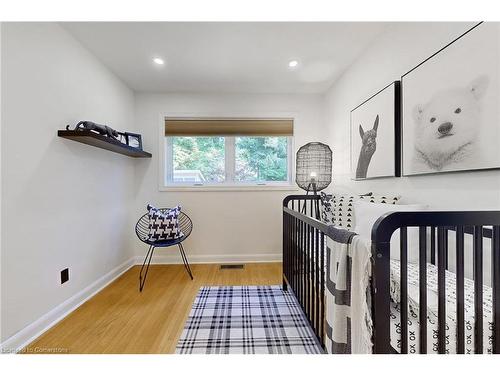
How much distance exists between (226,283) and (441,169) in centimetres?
207

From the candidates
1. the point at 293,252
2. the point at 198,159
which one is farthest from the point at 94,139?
the point at 293,252

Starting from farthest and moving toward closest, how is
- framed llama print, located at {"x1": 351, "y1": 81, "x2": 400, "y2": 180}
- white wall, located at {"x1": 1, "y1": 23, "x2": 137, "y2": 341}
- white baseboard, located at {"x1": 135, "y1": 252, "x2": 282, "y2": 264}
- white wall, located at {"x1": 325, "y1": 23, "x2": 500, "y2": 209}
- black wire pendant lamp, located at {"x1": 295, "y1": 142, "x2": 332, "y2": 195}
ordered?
white baseboard, located at {"x1": 135, "y1": 252, "x2": 282, "y2": 264} → black wire pendant lamp, located at {"x1": 295, "y1": 142, "x2": 332, "y2": 195} → framed llama print, located at {"x1": 351, "y1": 81, "x2": 400, "y2": 180} → white wall, located at {"x1": 1, "y1": 23, "x2": 137, "y2": 341} → white wall, located at {"x1": 325, "y1": 23, "x2": 500, "y2": 209}

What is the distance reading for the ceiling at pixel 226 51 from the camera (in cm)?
184

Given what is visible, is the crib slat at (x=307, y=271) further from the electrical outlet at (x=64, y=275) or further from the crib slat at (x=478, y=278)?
the electrical outlet at (x=64, y=275)

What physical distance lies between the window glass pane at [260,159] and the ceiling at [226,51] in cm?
70

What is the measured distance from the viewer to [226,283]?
2439 millimetres

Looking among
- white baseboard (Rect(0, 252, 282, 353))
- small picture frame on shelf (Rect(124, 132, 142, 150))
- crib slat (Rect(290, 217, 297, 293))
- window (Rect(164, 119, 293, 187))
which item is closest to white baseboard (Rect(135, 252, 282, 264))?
white baseboard (Rect(0, 252, 282, 353))

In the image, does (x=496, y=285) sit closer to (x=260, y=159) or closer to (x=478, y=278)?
(x=478, y=278)

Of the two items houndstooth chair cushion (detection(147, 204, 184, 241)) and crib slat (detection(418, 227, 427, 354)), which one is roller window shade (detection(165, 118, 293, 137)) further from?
crib slat (detection(418, 227, 427, 354))

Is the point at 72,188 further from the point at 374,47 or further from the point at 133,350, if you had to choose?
the point at 374,47

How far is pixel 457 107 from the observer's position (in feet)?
4.04

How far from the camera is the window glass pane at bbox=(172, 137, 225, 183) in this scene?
3.17 meters

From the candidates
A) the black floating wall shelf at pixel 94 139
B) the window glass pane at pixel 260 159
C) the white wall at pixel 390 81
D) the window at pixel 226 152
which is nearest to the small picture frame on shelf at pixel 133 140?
the black floating wall shelf at pixel 94 139

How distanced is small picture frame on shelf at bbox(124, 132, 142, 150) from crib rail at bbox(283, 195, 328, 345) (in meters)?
1.93
